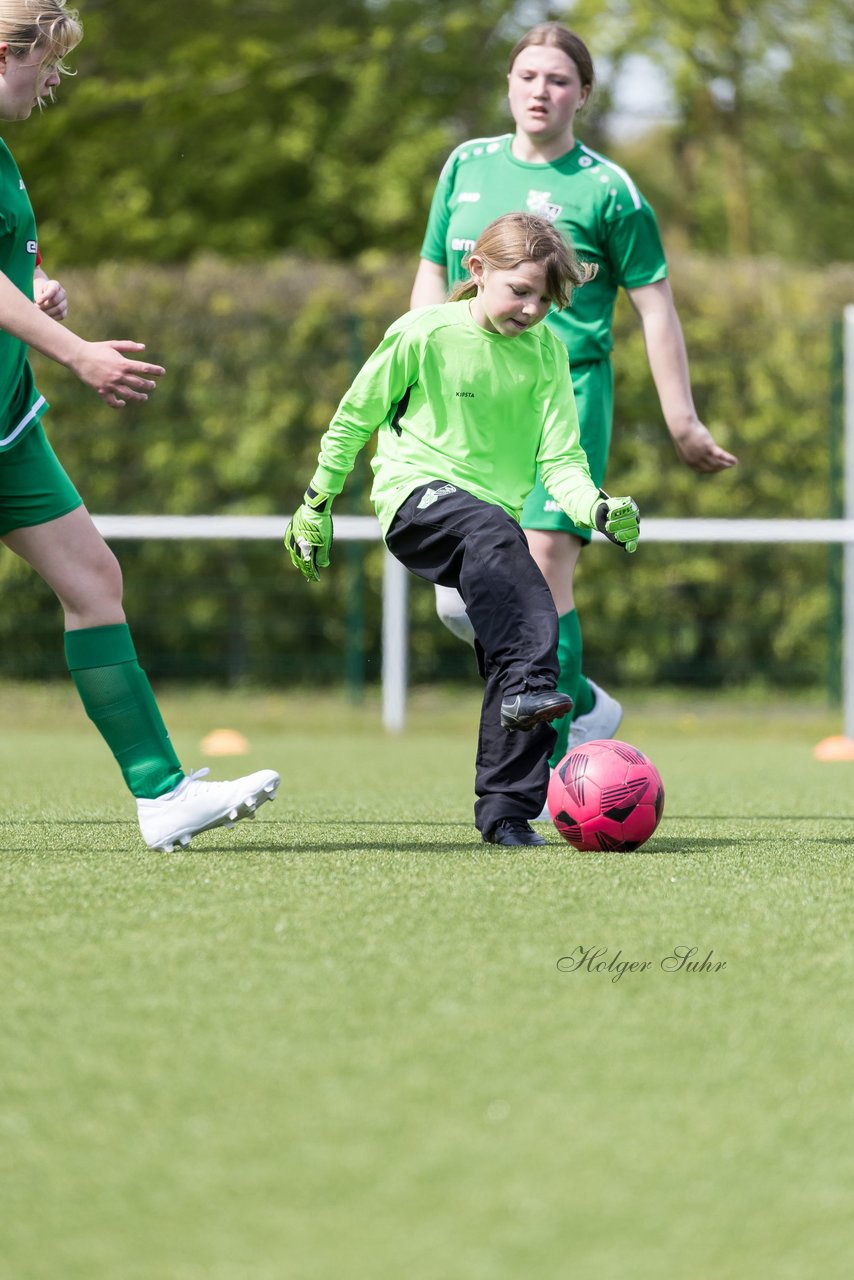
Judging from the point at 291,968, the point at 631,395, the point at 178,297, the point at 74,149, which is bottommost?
the point at 291,968

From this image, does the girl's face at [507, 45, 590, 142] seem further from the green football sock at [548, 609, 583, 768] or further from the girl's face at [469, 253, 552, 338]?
the green football sock at [548, 609, 583, 768]

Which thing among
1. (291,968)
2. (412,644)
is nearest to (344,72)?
(412,644)

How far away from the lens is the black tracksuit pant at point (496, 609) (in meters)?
4.19

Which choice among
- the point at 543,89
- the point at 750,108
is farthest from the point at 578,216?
the point at 750,108

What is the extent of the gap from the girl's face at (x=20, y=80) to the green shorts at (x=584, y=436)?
71.7 inches

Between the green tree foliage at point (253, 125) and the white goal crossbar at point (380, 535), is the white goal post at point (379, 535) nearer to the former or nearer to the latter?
the white goal crossbar at point (380, 535)

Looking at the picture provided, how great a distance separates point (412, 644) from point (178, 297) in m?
2.59

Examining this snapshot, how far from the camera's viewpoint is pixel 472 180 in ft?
16.9

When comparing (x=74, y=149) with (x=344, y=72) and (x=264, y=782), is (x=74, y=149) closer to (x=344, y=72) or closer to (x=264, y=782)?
(x=344, y=72)

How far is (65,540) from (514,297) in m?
1.26

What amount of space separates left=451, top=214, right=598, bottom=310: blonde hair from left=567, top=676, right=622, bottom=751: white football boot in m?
1.45

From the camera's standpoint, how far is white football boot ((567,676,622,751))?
212 inches

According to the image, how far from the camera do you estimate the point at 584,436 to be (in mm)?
5133

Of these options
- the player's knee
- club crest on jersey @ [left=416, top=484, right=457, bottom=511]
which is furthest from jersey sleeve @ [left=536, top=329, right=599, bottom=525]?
the player's knee
